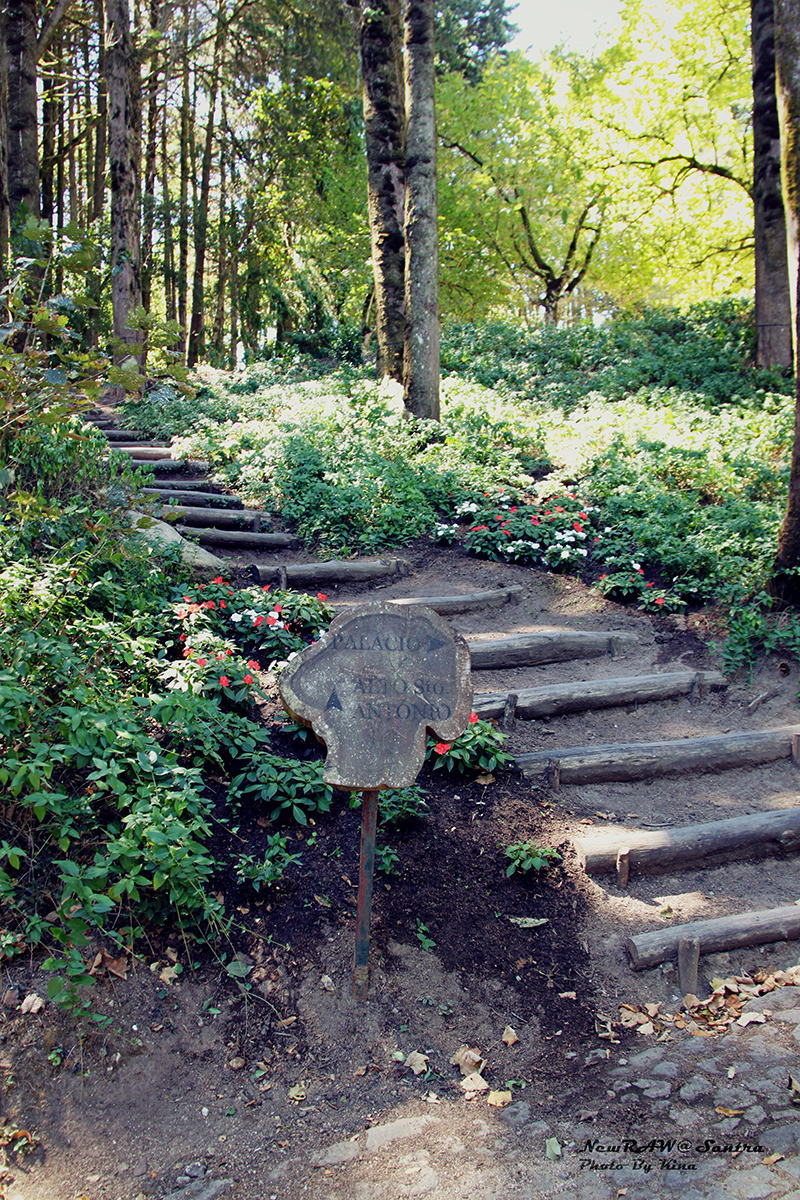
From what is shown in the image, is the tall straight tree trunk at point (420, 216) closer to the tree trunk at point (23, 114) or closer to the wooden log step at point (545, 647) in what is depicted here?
the tree trunk at point (23, 114)

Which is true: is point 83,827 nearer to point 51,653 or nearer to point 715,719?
point 51,653

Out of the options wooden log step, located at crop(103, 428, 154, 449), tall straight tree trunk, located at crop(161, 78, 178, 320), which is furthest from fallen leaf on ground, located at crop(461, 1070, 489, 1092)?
tall straight tree trunk, located at crop(161, 78, 178, 320)

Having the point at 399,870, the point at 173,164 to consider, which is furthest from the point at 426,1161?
the point at 173,164

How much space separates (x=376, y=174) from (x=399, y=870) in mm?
9716

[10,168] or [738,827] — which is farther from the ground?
[10,168]

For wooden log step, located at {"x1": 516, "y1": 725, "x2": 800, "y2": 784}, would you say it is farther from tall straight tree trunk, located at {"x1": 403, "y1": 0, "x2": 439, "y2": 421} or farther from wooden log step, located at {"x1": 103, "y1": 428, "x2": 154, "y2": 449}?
wooden log step, located at {"x1": 103, "y1": 428, "x2": 154, "y2": 449}

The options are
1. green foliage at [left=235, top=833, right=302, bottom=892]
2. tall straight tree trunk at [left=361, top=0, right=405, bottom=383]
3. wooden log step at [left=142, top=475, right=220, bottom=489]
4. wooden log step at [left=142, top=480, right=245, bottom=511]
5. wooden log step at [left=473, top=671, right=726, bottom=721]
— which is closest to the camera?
green foliage at [left=235, top=833, right=302, bottom=892]

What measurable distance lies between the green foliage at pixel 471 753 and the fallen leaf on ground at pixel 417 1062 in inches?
60.7

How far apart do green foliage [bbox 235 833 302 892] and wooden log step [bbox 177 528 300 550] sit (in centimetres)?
363

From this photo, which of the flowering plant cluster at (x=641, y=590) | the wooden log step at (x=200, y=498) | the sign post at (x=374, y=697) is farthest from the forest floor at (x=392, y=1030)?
the wooden log step at (x=200, y=498)

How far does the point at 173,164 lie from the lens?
23750mm

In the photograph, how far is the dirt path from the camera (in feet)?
8.05

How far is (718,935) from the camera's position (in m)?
3.53

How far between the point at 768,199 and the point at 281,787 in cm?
1181
